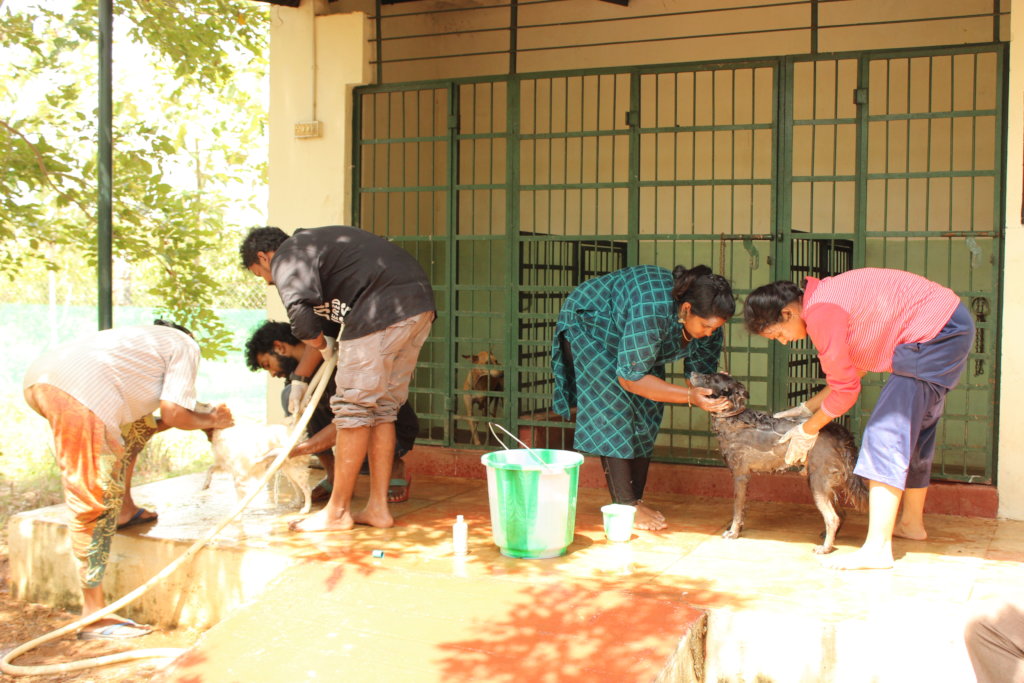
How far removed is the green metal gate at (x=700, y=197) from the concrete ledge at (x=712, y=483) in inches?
5.3

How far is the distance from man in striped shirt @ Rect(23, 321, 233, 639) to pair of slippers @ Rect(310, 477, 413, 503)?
4.15 feet

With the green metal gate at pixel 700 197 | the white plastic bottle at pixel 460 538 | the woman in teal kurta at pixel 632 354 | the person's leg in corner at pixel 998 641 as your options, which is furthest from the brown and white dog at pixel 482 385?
the person's leg in corner at pixel 998 641

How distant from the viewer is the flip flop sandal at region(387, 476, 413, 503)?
609cm

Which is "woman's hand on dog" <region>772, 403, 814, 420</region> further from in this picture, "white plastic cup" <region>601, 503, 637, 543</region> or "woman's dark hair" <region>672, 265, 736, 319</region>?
"white plastic cup" <region>601, 503, 637, 543</region>

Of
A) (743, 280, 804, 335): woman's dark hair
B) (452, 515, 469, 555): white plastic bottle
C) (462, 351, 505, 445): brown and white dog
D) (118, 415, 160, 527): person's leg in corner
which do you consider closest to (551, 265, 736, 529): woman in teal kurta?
(743, 280, 804, 335): woman's dark hair

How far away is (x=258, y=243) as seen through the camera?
527 cm

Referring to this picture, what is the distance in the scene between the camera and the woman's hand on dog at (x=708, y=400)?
15.8 ft

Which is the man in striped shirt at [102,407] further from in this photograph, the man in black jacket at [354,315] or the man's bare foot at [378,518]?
the man's bare foot at [378,518]

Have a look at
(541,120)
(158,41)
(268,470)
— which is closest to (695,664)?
(268,470)

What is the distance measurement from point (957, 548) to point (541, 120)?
5.70 m

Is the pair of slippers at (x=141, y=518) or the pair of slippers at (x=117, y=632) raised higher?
the pair of slippers at (x=141, y=518)

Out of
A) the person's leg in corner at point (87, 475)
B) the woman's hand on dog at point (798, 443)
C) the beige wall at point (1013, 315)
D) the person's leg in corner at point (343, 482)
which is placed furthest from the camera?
the beige wall at point (1013, 315)

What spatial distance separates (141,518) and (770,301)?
3.68 meters

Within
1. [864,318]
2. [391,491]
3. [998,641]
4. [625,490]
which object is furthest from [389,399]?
[998,641]
